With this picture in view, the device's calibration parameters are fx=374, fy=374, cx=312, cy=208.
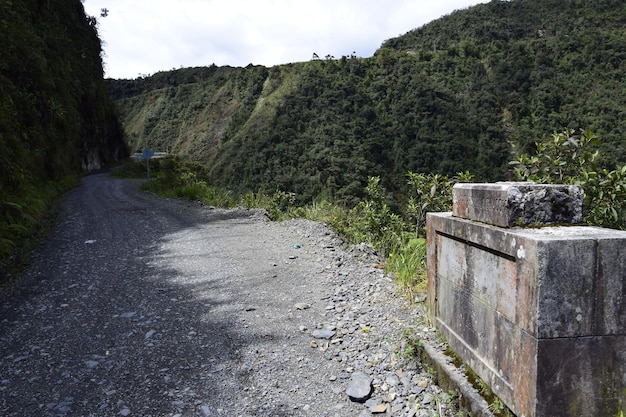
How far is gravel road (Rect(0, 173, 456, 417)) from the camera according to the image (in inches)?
111

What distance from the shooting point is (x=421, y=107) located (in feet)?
210

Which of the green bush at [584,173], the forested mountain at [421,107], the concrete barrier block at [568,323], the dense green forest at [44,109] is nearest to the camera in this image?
the concrete barrier block at [568,323]

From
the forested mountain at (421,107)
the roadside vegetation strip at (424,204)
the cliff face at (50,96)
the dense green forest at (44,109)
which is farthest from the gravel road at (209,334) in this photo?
the forested mountain at (421,107)

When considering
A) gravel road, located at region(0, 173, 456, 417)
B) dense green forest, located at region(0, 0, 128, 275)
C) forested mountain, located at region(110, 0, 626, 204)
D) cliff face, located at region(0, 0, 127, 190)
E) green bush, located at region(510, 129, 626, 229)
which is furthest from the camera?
forested mountain, located at region(110, 0, 626, 204)

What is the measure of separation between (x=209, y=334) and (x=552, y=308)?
3090mm

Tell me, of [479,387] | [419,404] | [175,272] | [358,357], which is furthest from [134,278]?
[479,387]

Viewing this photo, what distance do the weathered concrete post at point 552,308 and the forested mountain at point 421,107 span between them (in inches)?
1546

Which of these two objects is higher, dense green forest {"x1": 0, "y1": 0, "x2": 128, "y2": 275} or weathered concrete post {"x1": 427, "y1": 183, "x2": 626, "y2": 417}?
dense green forest {"x1": 0, "y1": 0, "x2": 128, "y2": 275}

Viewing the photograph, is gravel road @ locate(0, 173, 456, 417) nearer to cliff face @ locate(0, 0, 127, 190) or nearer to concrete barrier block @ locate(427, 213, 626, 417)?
concrete barrier block @ locate(427, 213, 626, 417)

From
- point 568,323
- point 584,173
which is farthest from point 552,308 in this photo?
point 584,173

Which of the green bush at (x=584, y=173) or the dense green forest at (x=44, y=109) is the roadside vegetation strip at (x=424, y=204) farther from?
the dense green forest at (x=44, y=109)

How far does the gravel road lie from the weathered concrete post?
746 millimetres

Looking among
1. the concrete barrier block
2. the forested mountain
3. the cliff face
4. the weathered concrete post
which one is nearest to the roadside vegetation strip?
the weathered concrete post

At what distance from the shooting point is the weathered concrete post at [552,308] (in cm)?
195
